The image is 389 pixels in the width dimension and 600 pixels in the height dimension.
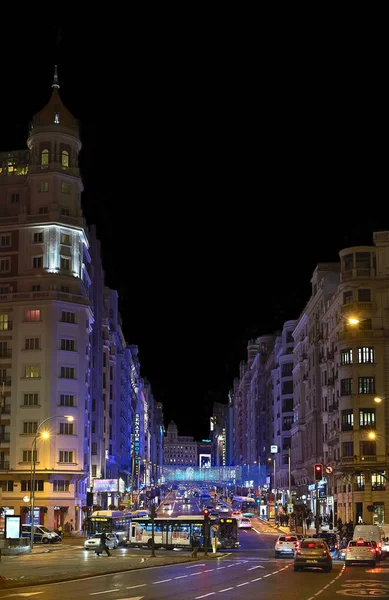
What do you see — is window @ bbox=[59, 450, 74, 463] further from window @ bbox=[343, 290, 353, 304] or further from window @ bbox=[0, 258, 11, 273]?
window @ bbox=[343, 290, 353, 304]

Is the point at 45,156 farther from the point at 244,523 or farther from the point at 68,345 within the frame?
the point at 244,523

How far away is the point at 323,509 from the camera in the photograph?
105062 mm

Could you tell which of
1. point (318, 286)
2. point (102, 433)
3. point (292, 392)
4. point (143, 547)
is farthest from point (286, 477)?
point (143, 547)

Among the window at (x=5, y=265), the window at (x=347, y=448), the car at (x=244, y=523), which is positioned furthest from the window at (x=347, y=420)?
the window at (x=5, y=265)

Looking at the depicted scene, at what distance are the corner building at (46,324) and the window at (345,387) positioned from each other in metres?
26.2

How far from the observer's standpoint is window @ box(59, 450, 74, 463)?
89.7 m

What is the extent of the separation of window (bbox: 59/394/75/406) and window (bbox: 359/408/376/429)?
2863 centimetres

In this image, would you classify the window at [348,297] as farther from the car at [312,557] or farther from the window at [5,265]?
the car at [312,557]

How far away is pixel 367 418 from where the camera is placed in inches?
3423

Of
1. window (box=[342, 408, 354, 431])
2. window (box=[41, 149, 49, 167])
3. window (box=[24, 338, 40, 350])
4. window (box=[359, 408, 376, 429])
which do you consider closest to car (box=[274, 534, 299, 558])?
window (box=[359, 408, 376, 429])

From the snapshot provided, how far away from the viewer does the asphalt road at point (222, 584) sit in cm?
2997

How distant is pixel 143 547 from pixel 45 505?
1569 cm

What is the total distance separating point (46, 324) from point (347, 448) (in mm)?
32184

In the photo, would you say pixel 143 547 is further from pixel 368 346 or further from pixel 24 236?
pixel 24 236
